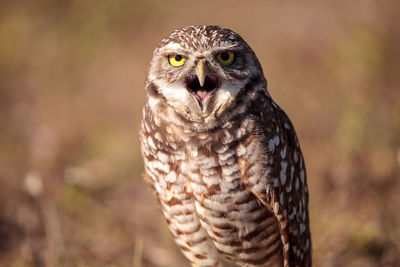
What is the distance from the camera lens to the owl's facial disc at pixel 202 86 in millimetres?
2320

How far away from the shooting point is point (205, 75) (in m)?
2.24

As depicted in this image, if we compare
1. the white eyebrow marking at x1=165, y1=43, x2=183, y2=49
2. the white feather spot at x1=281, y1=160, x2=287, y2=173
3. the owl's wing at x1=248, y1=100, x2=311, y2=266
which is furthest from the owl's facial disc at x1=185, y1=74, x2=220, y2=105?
the white feather spot at x1=281, y1=160, x2=287, y2=173

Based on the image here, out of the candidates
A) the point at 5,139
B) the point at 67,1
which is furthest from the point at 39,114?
the point at 67,1

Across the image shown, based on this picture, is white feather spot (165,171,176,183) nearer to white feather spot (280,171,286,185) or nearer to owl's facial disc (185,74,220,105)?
owl's facial disc (185,74,220,105)

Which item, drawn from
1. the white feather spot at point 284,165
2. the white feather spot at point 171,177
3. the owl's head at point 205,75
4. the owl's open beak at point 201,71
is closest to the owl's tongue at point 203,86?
the owl's head at point 205,75

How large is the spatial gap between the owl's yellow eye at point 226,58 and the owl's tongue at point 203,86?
0.25 ft

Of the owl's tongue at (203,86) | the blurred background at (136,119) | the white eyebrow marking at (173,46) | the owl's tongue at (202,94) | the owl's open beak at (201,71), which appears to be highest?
the white eyebrow marking at (173,46)

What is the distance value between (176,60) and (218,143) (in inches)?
17.3

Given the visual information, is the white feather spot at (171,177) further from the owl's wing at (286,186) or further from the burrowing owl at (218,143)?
the owl's wing at (286,186)

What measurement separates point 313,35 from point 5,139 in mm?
3768

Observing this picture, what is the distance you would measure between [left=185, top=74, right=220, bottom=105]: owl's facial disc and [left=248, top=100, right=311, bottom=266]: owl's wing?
0.28 m

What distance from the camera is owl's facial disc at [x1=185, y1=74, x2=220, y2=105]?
7.61 feet

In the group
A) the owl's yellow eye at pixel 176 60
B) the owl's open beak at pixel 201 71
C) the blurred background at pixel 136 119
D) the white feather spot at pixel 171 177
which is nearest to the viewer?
the owl's open beak at pixel 201 71

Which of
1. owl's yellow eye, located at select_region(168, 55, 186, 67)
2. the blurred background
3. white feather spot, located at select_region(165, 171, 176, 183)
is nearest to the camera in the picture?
owl's yellow eye, located at select_region(168, 55, 186, 67)
